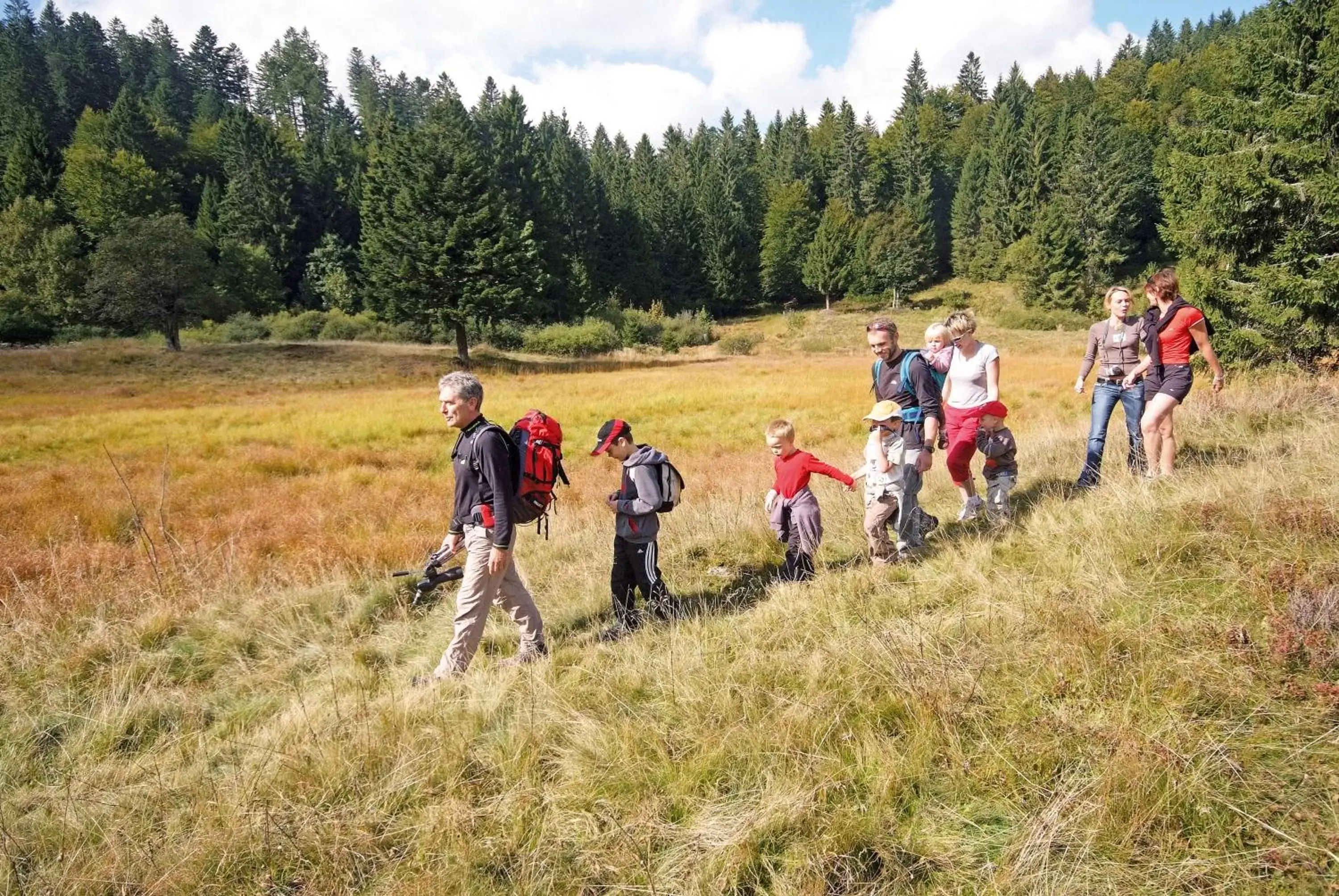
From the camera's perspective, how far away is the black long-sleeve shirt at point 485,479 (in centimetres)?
396

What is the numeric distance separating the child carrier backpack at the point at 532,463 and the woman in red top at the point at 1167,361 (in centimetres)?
522

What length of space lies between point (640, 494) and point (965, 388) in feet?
10.4

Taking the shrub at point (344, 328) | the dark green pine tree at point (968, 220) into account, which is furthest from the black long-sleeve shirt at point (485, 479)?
the dark green pine tree at point (968, 220)

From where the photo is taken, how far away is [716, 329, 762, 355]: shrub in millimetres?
48312

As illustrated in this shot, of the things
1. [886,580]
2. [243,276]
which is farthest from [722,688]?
[243,276]

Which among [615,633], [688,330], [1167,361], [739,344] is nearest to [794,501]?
[615,633]

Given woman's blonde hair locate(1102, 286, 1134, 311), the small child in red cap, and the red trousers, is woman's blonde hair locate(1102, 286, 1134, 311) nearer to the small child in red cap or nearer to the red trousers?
the small child in red cap

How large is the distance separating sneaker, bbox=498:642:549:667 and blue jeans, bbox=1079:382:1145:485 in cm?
529

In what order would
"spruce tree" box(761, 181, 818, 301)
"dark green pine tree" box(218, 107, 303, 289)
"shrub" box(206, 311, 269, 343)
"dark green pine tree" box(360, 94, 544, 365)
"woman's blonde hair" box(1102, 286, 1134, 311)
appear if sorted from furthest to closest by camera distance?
"spruce tree" box(761, 181, 818, 301), "dark green pine tree" box(218, 107, 303, 289), "shrub" box(206, 311, 269, 343), "dark green pine tree" box(360, 94, 544, 365), "woman's blonde hair" box(1102, 286, 1134, 311)

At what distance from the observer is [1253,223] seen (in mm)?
11656

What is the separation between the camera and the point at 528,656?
446cm

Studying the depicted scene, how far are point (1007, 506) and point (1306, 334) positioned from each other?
9.33m

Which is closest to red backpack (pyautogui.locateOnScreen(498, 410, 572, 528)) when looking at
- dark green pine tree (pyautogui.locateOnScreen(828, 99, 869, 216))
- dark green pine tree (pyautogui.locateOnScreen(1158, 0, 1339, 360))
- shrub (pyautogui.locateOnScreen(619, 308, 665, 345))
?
dark green pine tree (pyautogui.locateOnScreen(1158, 0, 1339, 360))

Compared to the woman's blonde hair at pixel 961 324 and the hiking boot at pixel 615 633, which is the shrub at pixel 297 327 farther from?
the woman's blonde hair at pixel 961 324
